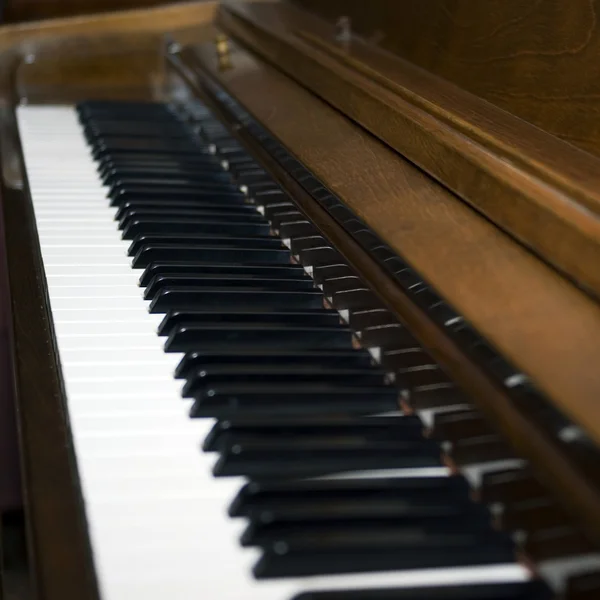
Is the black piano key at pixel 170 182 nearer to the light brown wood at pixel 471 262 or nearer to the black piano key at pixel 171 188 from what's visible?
the black piano key at pixel 171 188

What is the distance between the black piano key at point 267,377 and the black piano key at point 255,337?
0.07 meters

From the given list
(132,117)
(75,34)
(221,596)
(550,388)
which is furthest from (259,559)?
(75,34)

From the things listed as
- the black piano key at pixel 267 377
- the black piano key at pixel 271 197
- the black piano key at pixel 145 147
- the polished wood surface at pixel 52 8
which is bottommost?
the black piano key at pixel 267 377

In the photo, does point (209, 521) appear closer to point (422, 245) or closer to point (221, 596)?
point (221, 596)

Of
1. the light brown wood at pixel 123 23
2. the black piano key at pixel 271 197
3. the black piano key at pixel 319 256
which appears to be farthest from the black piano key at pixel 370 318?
the light brown wood at pixel 123 23

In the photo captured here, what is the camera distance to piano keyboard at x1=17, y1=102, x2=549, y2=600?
77 cm

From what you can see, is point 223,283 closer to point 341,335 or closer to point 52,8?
point 341,335

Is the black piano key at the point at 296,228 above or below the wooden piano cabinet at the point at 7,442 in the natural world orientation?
above

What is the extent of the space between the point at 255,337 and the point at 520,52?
62cm

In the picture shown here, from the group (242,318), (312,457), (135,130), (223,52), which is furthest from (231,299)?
(223,52)

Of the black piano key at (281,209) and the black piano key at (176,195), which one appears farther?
the black piano key at (176,195)

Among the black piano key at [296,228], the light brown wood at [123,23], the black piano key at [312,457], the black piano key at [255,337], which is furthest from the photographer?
the light brown wood at [123,23]

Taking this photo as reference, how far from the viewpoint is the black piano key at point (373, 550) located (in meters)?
0.76

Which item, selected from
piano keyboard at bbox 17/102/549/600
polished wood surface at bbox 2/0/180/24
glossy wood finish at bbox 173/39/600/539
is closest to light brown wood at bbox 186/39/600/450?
glossy wood finish at bbox 173/39/600/539
